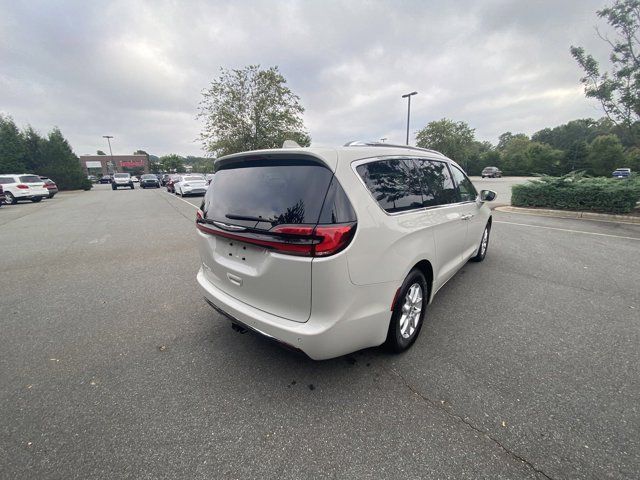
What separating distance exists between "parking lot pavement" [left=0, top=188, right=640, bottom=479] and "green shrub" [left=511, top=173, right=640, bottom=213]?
7405 mm

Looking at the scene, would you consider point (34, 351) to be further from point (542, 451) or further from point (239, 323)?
point (542, 451)

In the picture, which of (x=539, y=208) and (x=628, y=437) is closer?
(x=628, y=437)

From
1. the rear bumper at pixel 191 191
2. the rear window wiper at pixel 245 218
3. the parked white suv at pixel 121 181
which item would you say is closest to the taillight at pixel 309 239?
the rear window wiper at pixel 245 218

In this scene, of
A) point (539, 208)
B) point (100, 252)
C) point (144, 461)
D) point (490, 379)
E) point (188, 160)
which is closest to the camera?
point (144, 461)

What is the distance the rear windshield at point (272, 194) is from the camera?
6.49 feet

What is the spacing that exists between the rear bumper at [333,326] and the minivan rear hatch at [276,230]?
7 centimetres

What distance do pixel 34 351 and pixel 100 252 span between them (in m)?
3.93

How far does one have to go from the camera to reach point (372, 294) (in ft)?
6.98

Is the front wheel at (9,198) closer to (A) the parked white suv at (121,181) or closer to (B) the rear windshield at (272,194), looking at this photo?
(A) the parked white suv at (121,181)

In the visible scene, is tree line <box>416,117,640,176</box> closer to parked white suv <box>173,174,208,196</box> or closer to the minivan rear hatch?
parked white suv <box>173,174,208,196</box>

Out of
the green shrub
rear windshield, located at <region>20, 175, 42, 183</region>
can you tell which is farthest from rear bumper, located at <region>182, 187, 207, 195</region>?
the green shrub

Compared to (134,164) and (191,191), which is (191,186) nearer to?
(191,191)

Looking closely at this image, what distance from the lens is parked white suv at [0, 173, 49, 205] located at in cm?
1700

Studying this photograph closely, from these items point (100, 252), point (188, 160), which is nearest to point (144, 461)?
point (100, 252)
